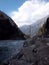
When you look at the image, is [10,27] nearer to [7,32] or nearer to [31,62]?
[7,32]

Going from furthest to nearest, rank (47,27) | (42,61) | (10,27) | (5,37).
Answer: (10,27) → (5,37) → (47,27) → (42,61)

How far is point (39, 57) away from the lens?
39.8 feet

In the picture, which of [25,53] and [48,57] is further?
[25,53]

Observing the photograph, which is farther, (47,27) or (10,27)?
(10,27)

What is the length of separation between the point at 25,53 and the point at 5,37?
5649 inches

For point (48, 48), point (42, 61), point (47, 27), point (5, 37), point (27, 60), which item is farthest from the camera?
point (5, 37)

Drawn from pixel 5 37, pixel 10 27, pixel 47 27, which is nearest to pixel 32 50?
pixel 47 27

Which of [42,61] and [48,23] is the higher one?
[48,23]

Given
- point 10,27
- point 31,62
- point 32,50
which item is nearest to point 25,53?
point 32,50

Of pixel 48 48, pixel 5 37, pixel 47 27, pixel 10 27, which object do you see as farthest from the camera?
pixel 10 27

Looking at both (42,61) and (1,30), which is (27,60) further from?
(1,30)

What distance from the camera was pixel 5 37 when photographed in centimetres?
15600

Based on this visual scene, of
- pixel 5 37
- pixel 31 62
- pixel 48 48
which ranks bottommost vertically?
pixel 31 62

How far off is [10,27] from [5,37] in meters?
15.4
